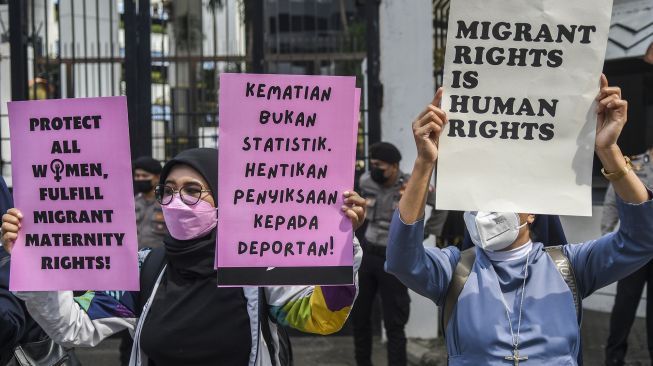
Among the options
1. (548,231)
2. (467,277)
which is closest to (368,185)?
(548,231)

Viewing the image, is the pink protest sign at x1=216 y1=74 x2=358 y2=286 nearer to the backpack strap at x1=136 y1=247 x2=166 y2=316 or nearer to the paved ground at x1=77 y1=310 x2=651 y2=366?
the backpack strap at x1=136 y1=247 x2=166 y2=316

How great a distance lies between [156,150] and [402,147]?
227cm

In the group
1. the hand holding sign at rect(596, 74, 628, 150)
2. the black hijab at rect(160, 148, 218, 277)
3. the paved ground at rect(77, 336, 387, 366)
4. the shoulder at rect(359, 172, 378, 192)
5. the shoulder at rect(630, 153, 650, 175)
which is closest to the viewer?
the hand holding sign at rect(596, 74, 628, 150)

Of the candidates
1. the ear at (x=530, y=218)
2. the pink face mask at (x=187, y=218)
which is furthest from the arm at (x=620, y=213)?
the pink face mask at (x=187, y=218)

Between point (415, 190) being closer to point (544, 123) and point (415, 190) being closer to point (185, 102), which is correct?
point (544, 123)

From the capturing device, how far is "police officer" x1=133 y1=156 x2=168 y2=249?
6.64 meters

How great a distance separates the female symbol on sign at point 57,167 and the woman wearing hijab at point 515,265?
1.16m

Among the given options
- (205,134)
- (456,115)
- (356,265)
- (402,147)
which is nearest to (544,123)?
(456,115)

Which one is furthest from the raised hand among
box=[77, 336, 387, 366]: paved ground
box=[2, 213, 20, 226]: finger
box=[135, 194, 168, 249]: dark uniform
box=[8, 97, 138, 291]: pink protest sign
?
box=[77, 336, 387, 366]: paved ground

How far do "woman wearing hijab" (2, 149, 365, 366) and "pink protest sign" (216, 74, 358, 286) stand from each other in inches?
3.4

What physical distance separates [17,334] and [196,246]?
2.36 ft

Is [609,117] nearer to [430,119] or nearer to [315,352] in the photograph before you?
[430,119]

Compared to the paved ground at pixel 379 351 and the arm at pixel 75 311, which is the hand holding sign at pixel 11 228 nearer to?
the arm at pixel 75 311

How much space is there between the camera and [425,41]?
7.63m
